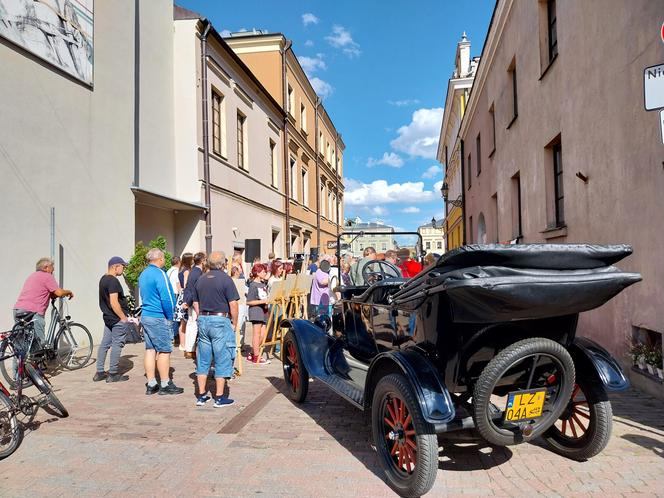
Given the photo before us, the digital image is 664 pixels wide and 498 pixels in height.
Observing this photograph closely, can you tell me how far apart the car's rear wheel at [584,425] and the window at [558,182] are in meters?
5.14

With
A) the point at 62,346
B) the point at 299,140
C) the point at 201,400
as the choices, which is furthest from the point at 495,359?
the point at 299,140

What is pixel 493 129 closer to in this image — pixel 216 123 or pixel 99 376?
pixel 216 123

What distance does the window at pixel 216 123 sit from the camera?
14125 mm

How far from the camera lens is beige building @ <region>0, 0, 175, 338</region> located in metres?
7.18

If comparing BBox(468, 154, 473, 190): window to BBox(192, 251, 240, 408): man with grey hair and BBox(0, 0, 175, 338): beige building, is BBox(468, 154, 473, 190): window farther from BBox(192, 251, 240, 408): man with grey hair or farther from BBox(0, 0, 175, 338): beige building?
BBox(192, 251, 240, 408): man with grey hair

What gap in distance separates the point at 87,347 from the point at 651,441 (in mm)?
7947

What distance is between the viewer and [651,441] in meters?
3.89

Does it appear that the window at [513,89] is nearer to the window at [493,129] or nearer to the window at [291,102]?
the window at [493,129]

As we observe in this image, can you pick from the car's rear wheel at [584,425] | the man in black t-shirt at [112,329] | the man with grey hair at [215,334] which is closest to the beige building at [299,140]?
the man in black t-shirt at [112,329]

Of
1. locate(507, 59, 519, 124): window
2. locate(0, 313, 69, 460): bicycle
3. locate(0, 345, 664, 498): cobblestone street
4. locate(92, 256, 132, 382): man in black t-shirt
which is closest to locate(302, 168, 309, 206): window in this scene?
locate(507, 59, 519, 124): window

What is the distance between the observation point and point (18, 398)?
422cm

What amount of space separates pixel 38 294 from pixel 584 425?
244 inches


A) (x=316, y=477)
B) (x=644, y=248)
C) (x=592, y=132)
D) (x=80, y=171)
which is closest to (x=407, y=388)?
(x=316, y=477)

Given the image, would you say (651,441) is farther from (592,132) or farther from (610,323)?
(592,132)
